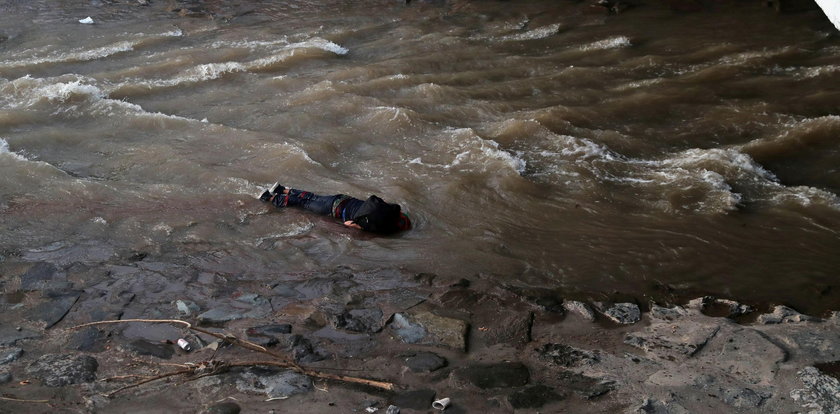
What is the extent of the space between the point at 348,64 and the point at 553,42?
121 inches

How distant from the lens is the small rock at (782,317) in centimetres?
476

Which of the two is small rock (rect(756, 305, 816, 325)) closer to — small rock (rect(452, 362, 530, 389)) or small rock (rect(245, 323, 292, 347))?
small rock (rect(452, 362, 530, 389))

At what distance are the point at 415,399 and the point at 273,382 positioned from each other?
786mm

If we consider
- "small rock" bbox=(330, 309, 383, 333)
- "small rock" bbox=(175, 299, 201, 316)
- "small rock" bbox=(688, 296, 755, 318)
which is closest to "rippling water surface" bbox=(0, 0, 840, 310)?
"small rock" bbox=(688, 296, 755, 318)

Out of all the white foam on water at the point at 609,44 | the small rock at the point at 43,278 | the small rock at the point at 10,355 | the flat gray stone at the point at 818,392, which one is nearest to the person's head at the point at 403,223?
the small rock at the point at 43,278

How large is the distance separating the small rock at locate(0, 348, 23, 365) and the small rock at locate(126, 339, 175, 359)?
592 millimetres

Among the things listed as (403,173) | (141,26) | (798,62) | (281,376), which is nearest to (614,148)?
(403,173)

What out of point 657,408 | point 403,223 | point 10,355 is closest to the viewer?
point 657,408

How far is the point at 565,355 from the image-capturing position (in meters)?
4.41

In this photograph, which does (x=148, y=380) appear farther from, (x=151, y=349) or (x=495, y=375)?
(x=495, y=375)

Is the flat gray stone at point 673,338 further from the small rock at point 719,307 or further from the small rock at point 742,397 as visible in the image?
the small rock at point 742,397

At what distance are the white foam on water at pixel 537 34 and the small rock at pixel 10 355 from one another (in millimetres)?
8463

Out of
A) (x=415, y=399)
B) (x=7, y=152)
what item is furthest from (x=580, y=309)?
(x=7, y=152)

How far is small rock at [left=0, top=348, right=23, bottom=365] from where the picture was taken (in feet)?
14.1
